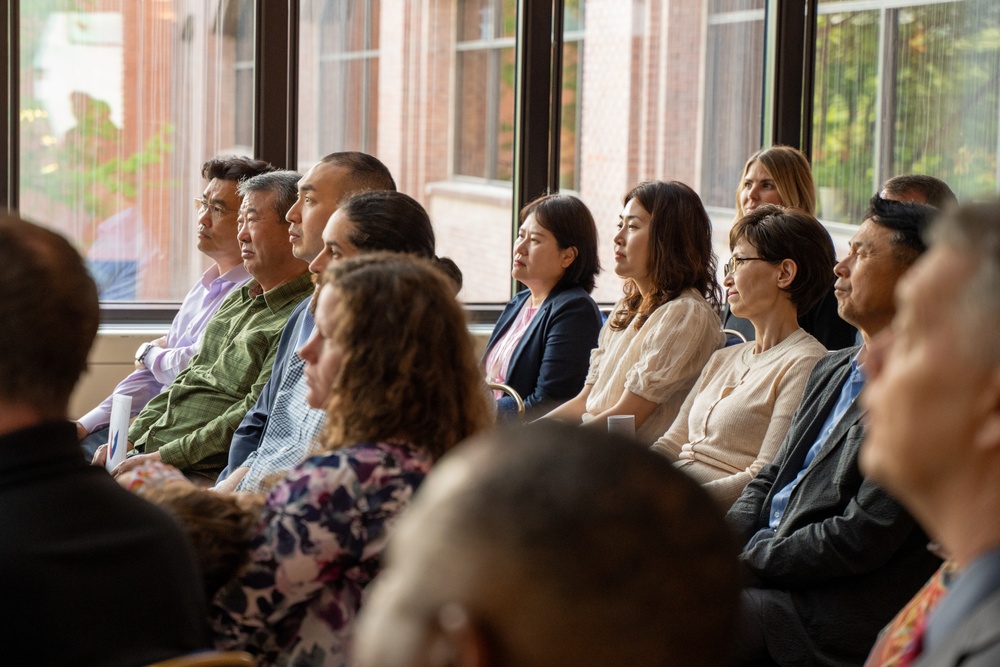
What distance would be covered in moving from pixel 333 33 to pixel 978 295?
16.9 feet

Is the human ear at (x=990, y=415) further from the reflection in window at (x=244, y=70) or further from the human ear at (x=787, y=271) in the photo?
the reflection in window at (x=244, y=70)

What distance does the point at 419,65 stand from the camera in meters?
5.93

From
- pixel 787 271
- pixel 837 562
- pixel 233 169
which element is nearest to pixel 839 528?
pixel 837 562

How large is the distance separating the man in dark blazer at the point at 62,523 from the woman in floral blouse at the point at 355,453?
9.9 inches

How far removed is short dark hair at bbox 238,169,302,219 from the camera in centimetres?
395

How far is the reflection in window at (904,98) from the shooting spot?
5852 mm

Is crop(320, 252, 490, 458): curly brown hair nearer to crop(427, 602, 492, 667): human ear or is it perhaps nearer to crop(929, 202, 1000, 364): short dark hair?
crop(929, 202, 1000, 364): short dark hair

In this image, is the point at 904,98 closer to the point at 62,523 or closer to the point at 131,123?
the point at 131,123

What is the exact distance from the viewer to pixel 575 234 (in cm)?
407

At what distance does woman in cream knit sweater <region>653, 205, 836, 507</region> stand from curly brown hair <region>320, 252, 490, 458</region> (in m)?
1.25

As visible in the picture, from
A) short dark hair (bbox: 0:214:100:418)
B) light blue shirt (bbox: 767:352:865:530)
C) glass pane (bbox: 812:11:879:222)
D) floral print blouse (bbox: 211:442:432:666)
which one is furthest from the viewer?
glass pane (bbox: 812:11:879:222)

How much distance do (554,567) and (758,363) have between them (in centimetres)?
254

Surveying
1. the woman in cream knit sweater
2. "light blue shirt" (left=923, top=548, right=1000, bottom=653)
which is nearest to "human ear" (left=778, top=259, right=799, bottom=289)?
the woman in cream knit sweater

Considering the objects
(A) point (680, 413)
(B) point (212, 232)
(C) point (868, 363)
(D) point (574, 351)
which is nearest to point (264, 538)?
(C) point (868, 363)
